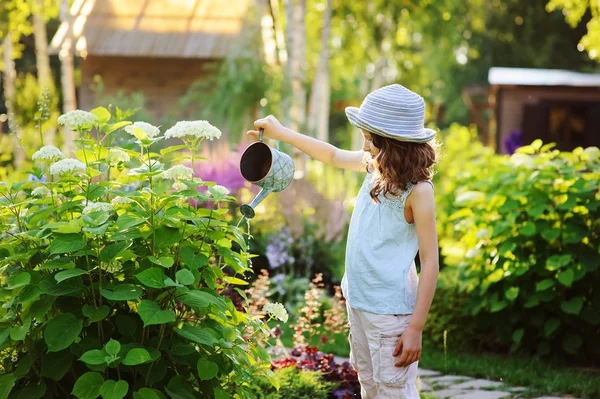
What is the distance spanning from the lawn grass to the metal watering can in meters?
1.54

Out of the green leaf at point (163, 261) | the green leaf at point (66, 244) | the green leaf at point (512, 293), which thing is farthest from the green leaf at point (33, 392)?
the green leaf at point (512, 293)

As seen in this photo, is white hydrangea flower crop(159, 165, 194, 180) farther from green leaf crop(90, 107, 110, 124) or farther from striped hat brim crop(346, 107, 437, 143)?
striped hat brim crop(346, 107, 437, 143)

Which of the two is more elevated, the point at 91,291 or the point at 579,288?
the point at 91,291

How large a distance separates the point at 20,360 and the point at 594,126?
12890 mm

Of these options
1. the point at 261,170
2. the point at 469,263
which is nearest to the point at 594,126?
the point at 469,263

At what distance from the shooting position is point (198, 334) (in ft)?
6.95

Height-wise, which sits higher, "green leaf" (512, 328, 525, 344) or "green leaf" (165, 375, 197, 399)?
"green leaf" (165, 375, 197, 399)

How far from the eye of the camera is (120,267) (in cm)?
215

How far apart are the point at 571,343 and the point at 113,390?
2.98 m

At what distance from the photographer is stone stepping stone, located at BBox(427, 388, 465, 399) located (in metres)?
3.63

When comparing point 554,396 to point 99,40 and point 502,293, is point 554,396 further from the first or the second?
point 99,40

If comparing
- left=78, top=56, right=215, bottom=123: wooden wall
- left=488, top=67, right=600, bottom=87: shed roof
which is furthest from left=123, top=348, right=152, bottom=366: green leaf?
left=488, top=67, right=600, bottom=87: shed roof

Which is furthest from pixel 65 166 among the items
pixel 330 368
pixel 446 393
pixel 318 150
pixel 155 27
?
pixel 155 27

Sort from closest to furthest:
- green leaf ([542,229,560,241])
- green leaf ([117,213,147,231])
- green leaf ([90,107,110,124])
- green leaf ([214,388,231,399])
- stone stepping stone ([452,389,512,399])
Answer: green leaf ([117,213,147,231]) → green leaf ([214,388,231,399]) → green leaf ([90,107,110,124]) → stone stepping stone ([452,389,512,399]) → green leaf ([542,229,560,241])
